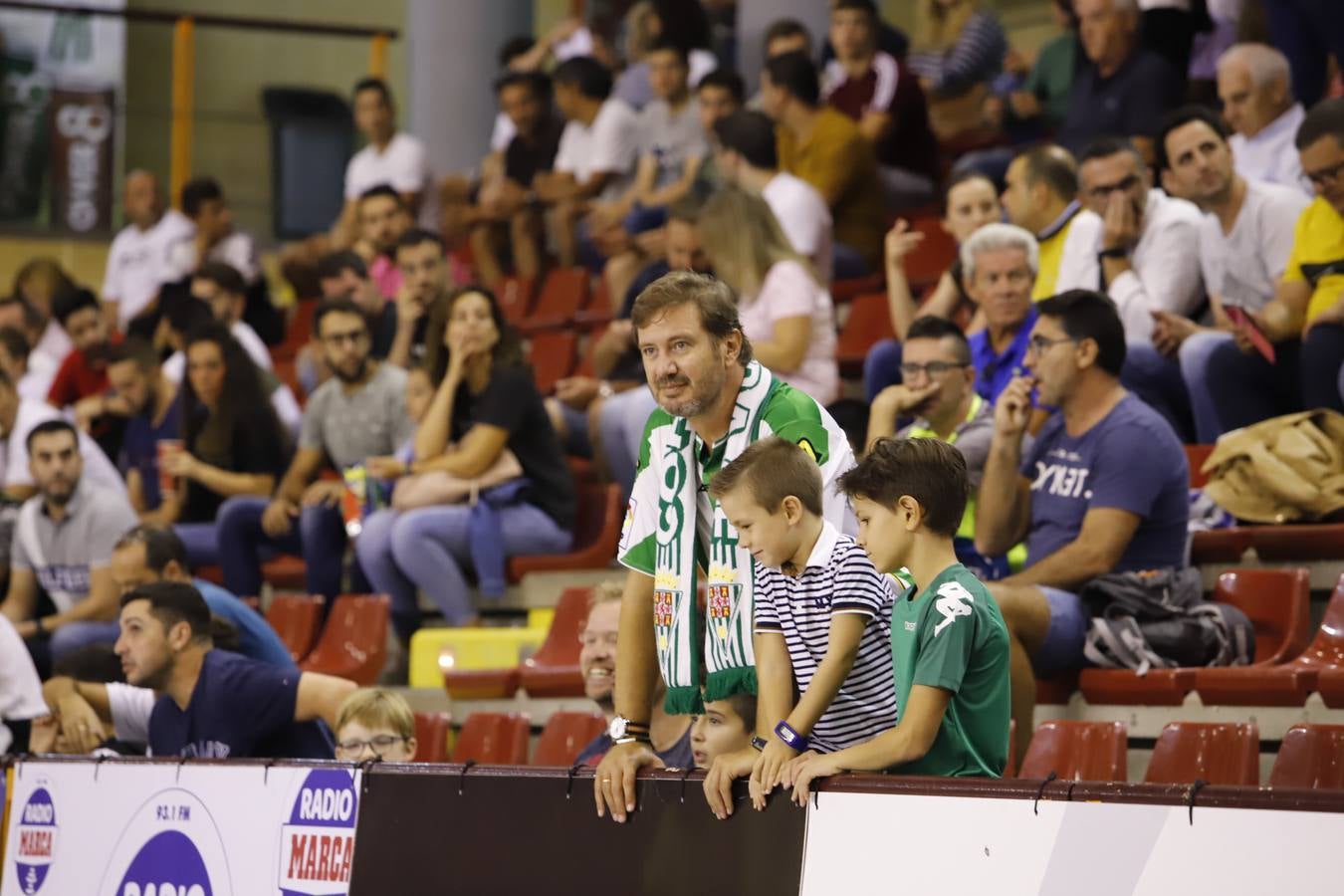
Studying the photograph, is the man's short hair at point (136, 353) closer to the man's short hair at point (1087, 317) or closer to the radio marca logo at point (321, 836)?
the man's short hair at point (1087, 317)

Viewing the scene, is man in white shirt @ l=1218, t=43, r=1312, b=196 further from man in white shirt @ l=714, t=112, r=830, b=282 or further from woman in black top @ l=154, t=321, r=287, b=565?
woman in black top @ l=154, t=321, r=287, b=565

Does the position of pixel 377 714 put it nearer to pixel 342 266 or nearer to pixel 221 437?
pixel 221 437

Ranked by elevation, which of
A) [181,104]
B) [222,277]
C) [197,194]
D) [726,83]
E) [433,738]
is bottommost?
[433,738]

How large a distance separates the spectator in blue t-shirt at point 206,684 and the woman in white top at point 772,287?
2.15 m

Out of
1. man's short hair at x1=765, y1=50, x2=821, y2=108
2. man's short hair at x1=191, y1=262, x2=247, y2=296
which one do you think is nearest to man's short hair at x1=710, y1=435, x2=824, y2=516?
man's short hair at x1=765, y1=50, x2=821, y2=108

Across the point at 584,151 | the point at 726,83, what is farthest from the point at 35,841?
the point at 584,151

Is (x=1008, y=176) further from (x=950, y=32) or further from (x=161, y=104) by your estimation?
(x=161, y=104)

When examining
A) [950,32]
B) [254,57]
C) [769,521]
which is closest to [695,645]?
[769,521]

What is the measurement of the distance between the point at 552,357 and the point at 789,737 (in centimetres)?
613

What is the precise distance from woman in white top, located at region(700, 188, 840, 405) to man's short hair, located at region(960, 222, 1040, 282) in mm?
884

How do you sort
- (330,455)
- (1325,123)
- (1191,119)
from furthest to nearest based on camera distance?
1. (330,455)
2. (1191,119)
3. (1325,123)

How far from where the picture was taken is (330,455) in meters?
8.25

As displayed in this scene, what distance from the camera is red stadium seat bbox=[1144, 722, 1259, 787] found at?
4.29 meters

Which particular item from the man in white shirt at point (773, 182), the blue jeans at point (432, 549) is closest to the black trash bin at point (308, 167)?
the man in white shirt at point (773, 182)
